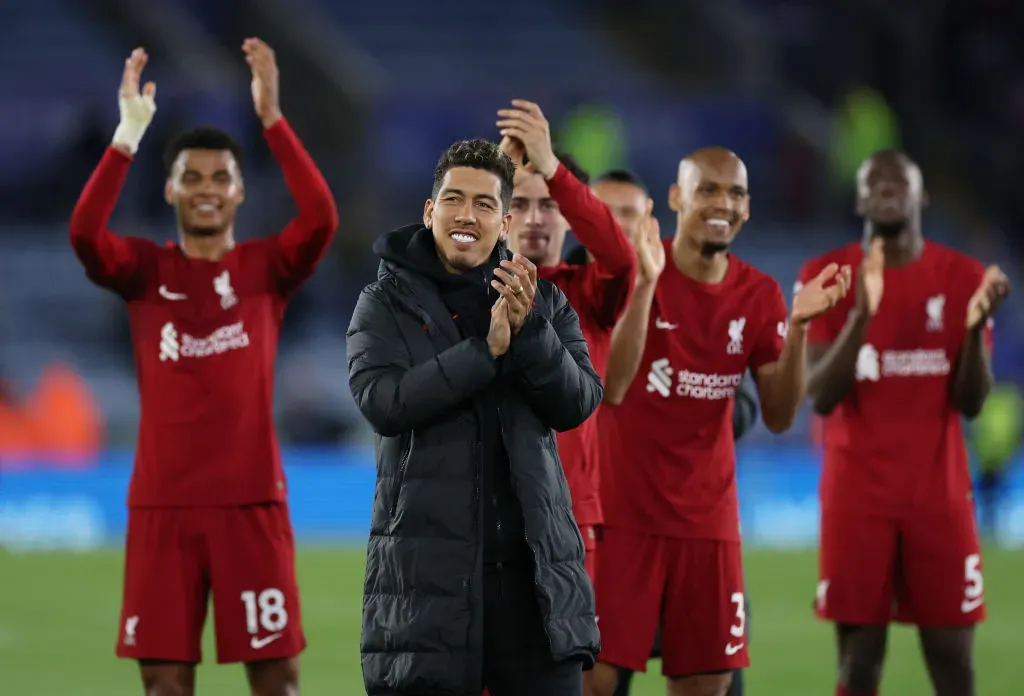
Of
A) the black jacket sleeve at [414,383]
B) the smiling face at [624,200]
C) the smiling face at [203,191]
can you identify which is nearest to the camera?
the black jacket sleeve at [414,383]

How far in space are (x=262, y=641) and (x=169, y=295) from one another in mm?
1295

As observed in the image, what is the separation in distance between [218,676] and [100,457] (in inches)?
292

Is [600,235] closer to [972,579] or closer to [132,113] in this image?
[132,113]

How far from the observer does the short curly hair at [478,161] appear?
434 centimetres

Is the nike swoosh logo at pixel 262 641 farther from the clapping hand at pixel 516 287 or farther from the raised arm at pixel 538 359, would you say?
the clapping hand at pixel 516 287

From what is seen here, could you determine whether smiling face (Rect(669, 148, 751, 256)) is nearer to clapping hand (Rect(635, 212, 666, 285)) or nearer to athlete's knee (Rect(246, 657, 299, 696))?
clapping hand (Rect(635, 212, 666, 285))

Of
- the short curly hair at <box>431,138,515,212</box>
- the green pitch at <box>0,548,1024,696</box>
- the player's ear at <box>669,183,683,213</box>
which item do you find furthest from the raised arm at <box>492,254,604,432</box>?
the green pitch at <box>0,548,1024,696</box>

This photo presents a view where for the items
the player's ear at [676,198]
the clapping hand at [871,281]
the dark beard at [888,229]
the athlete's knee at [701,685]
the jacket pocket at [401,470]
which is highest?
the dark beard at [888,229]

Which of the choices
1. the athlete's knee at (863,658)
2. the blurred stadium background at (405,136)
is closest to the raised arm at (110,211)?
the athlete's knee at (863,658)

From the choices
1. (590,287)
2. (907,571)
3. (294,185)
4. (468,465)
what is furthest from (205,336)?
(907,571)

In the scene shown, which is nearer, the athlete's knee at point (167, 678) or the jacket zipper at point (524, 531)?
the jacket zipper at point (524, 531)

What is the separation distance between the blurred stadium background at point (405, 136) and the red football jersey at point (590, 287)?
8.06 m

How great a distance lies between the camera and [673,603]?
18.9 ft

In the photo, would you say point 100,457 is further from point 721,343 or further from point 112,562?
point 721,343
